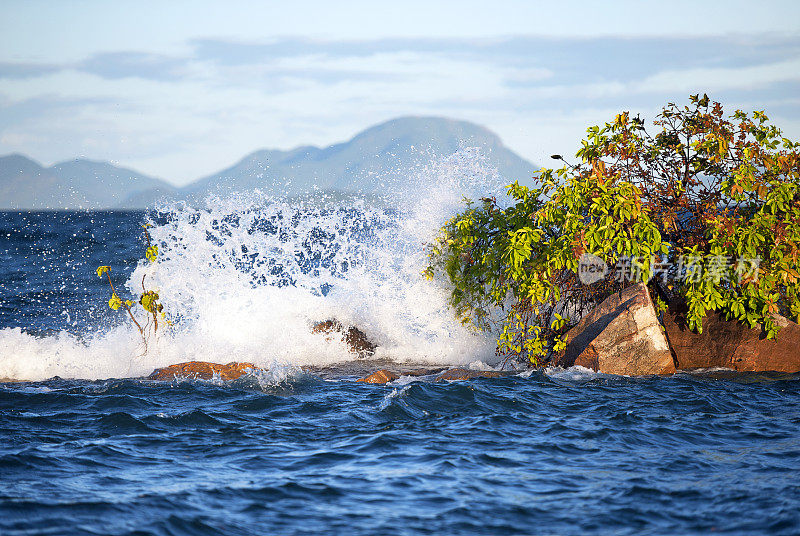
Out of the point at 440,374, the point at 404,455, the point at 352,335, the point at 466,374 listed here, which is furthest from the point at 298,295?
the point at 404,455

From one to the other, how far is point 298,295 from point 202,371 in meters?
3.68

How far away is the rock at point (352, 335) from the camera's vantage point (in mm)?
14125

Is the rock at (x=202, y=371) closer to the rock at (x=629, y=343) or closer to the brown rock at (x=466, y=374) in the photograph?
the brown rock at (x=466, y=374)

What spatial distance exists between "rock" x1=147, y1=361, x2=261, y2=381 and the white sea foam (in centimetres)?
118

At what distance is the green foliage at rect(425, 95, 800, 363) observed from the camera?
11414 millimetres

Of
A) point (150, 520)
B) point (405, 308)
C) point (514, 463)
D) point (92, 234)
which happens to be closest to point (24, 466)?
point (150, 520)

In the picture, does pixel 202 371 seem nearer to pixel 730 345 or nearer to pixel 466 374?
pixel 466 374

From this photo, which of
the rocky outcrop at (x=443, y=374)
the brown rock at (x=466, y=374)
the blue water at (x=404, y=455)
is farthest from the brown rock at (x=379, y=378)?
the brown rock at (x=466, y=374)

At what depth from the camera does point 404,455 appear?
7543mm

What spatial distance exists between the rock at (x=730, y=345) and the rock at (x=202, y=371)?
22.8 feet

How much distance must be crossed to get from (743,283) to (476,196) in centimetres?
463

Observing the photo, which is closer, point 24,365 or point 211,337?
point 24,365

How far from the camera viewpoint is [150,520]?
577 cm

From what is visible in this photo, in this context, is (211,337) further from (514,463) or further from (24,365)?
(514,463)
